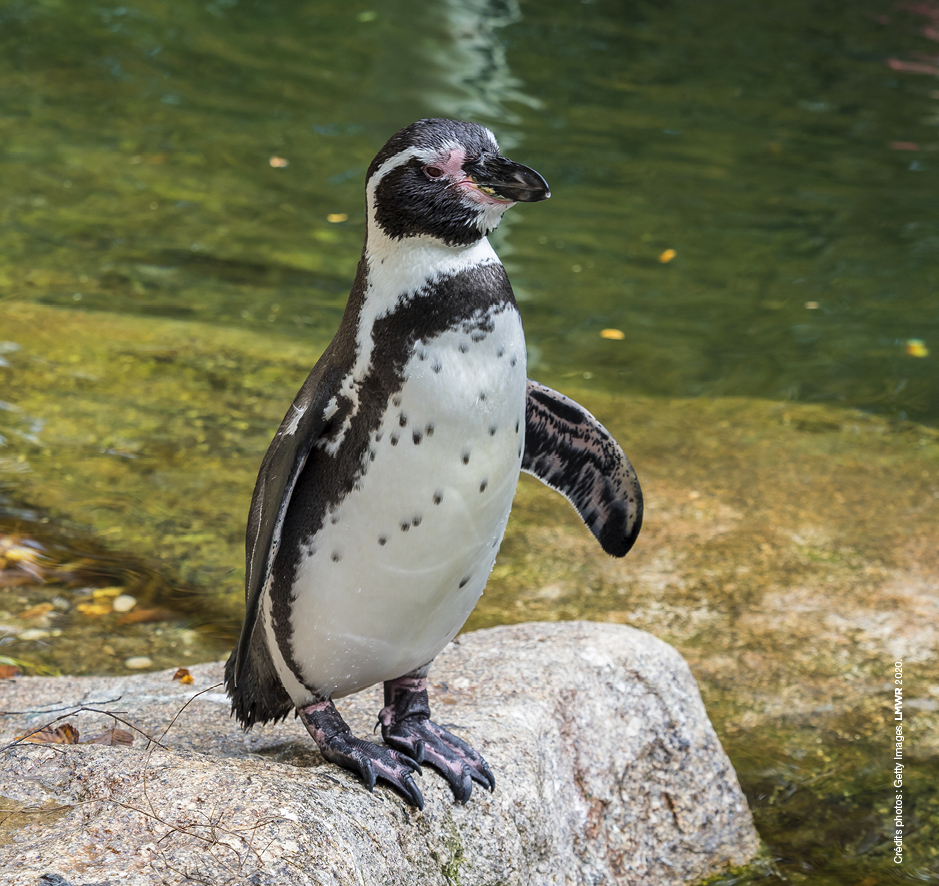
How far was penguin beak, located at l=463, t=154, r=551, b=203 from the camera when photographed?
207 centimetres

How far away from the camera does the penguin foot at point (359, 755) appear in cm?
241

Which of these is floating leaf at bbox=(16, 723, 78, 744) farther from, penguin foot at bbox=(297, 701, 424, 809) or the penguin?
penguin foot at bbox=(297, 701, 424, 809)

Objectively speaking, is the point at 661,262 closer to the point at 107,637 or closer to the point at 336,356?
the point at 107,637

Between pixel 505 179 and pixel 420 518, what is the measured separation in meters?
0.67

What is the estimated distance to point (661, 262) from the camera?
8.38m

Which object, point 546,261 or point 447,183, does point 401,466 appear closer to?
point 447,183

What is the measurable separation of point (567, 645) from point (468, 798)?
0.79 m

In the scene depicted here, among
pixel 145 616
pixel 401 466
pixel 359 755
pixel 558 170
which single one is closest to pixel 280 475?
pixel 401 466

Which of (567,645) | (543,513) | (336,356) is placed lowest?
→ (543,513)

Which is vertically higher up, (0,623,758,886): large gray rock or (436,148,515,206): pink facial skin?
(436,148,515,206): pink facial skin

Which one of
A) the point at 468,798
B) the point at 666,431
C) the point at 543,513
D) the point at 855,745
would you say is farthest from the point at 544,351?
the point at 468,798

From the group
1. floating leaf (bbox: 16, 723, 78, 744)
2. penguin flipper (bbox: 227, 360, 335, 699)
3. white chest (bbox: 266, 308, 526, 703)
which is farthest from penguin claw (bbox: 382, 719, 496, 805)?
floating leaf (bbox: 16, 723, 78, 744)

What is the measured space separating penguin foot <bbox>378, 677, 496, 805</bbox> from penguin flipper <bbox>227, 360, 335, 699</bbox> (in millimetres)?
410

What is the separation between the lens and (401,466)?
7.35 ft
